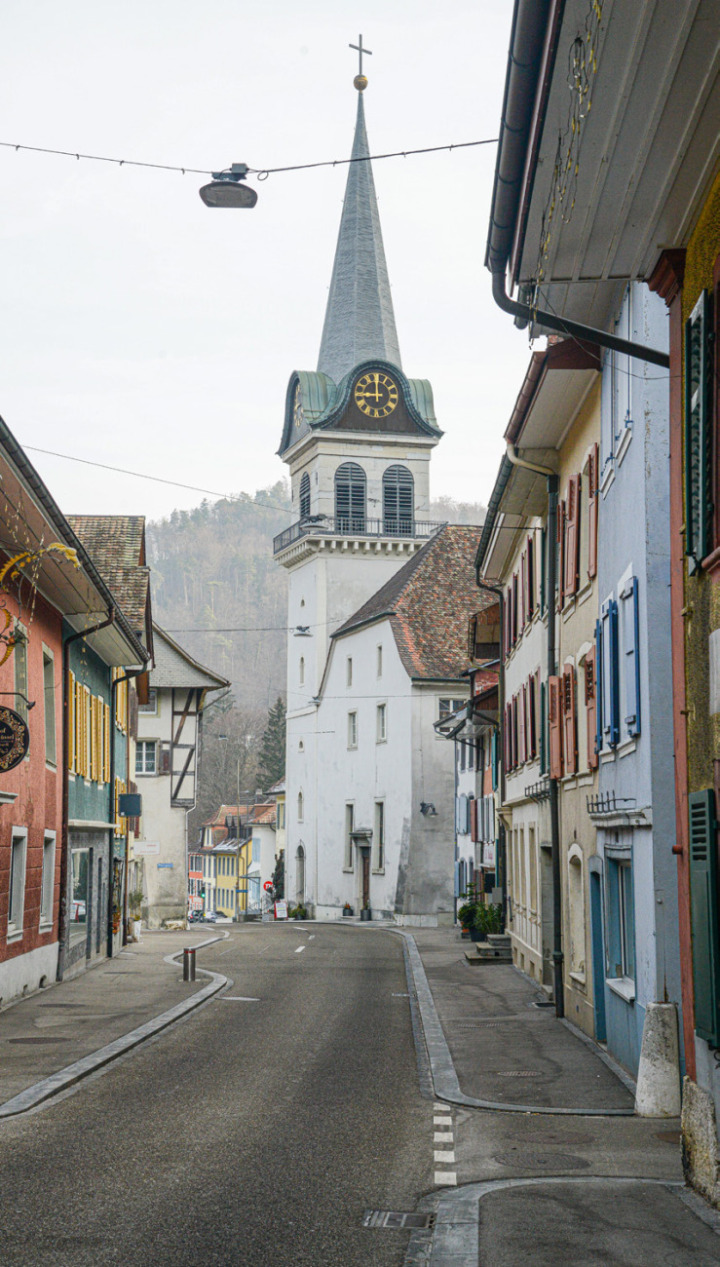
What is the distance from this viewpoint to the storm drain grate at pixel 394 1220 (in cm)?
759

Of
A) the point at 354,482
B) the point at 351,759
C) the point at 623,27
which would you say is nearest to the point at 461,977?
the point at 623,27

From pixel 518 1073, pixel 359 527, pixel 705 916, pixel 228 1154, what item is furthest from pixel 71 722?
pixel 359 527

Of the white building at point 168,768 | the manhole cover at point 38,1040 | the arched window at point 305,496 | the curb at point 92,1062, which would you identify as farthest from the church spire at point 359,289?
the manhole cover at point 38,1040

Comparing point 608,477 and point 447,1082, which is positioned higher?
point 608,477

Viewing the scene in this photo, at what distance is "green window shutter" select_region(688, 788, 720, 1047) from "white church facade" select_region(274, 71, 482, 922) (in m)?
44.3

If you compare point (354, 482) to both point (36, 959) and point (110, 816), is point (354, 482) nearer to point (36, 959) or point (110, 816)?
point (110, 816)

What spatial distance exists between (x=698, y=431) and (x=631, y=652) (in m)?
5.28

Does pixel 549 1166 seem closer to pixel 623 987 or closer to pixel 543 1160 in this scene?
pixel 543 1160

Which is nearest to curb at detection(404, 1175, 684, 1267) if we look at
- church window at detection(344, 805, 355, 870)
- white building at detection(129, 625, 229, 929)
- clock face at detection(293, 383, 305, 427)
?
white building at detection(129, 625, 229, 929)

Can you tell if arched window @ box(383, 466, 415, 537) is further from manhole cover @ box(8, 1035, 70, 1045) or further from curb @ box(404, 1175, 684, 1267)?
curb @ box(404, 1175, 684, 1267)

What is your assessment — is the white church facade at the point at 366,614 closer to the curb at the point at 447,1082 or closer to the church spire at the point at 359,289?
the church spire at the point at 359,289

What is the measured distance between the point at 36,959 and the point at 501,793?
1264cm

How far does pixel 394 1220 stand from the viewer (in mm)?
7723

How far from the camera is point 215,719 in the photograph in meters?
134
